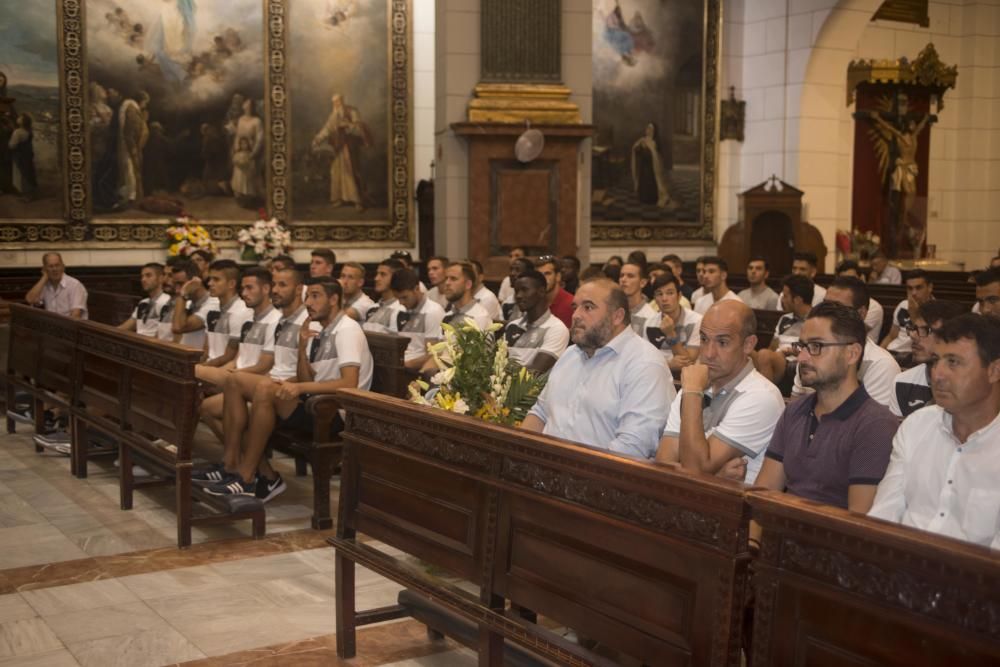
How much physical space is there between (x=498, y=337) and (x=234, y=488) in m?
2.74

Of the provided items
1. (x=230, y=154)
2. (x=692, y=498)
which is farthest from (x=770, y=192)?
(x=692, y=498)

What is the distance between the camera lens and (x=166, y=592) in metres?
5.17

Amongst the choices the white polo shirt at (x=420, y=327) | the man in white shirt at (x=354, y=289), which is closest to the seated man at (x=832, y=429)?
the white polo shirt at (x=420, y=327)

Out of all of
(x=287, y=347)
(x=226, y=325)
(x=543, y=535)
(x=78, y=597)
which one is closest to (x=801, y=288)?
(x=287, y=347)

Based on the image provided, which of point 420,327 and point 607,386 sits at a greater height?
point 607,386

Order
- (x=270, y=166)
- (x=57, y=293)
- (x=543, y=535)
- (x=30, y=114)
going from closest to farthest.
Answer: (x=543, y=535)
(x=57, y=293)
(x=30, y=114)
(x=270, y=166)

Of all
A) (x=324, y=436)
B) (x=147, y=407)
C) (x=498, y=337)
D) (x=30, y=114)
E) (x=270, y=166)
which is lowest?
(x=324, y=436)

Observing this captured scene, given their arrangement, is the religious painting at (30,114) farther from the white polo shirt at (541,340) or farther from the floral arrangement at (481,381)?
the floral arrangement at (481,381)

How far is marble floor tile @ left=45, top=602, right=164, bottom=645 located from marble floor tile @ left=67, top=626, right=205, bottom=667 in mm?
65

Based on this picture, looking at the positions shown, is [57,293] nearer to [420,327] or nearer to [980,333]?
[420,327]

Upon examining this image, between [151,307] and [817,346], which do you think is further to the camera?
[151,307]

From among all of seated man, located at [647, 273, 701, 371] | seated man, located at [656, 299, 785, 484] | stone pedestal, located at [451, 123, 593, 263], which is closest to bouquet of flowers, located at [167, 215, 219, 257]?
stone pedestal, located at [451, 123, 593, 263]

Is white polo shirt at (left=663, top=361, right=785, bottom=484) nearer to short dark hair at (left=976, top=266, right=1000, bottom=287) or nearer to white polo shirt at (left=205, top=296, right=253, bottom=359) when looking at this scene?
short dark hair at (left=976, top=266, right=1000, bottom=287)

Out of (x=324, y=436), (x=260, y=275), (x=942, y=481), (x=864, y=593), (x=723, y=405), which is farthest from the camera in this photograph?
(x=260, y=275)
